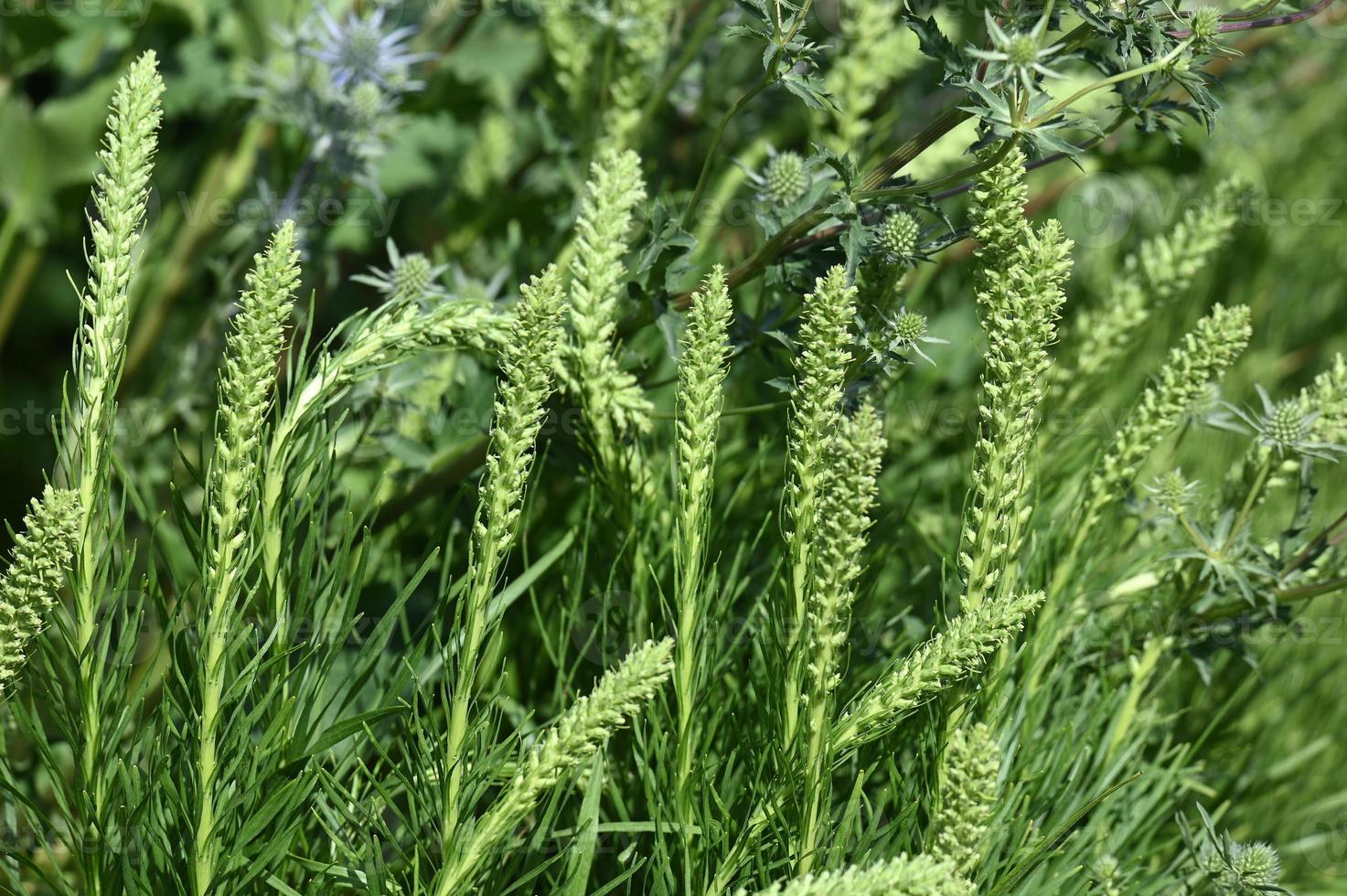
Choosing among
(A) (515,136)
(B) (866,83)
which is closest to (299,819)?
(B) (866,83)

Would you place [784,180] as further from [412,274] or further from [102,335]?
[102,335]

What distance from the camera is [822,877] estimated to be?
376 millimetres

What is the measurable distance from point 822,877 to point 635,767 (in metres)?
0.22

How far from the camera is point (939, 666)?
0.43 meters

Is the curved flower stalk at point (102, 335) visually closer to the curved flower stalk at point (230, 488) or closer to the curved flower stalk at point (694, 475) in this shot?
the curved flower stalk at point (230, 488)

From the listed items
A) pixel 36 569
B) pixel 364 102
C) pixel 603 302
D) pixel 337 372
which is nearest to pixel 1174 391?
pixel 603 302

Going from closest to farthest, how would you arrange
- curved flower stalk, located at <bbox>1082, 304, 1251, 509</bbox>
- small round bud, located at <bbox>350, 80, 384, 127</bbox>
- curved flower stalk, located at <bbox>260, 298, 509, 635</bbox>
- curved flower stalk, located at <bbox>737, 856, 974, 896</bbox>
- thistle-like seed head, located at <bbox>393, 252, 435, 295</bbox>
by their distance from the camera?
curved flower stalk, located at <bbox>737, 856, 974, 896</bbox>, curved flower stalk, located at <bbox>260, 298, 509, 635</bbox>, curved flower stalk, located at <bbox>1082, 304, 1251, 509</bbox>, thistle-like seed head, located at <bbox>393, 252, 435, 295</bbox>, small round bud, located at <bbox>350, 80, 384, 127</bbox>

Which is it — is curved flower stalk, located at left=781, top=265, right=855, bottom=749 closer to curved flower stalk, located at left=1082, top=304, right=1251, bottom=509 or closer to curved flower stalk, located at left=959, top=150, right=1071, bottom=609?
curved flower stalk, located at left=959, top=150, right=1071, bottom=609

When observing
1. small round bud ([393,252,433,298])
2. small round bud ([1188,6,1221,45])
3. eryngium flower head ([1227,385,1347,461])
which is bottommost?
eryngium flower head ([1227,385,1347,461])

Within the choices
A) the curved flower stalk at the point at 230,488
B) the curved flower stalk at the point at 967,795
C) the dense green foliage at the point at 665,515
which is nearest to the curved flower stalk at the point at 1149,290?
the dense green foliage at the point at 665,515

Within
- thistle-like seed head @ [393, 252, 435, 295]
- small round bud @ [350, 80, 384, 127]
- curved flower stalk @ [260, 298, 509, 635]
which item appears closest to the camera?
curved flower stalk @ [260, 298, 509, 635]

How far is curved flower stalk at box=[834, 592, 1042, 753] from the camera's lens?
0.42m

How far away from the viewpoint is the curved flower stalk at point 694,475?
0.44 metres

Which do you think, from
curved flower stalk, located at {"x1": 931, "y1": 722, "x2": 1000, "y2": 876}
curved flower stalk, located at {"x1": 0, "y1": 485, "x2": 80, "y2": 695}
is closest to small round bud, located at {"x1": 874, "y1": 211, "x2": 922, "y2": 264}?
curved flower stalk, located at {"x1": 931, "y1": 722, "x2": 1000, "y2": 876}
